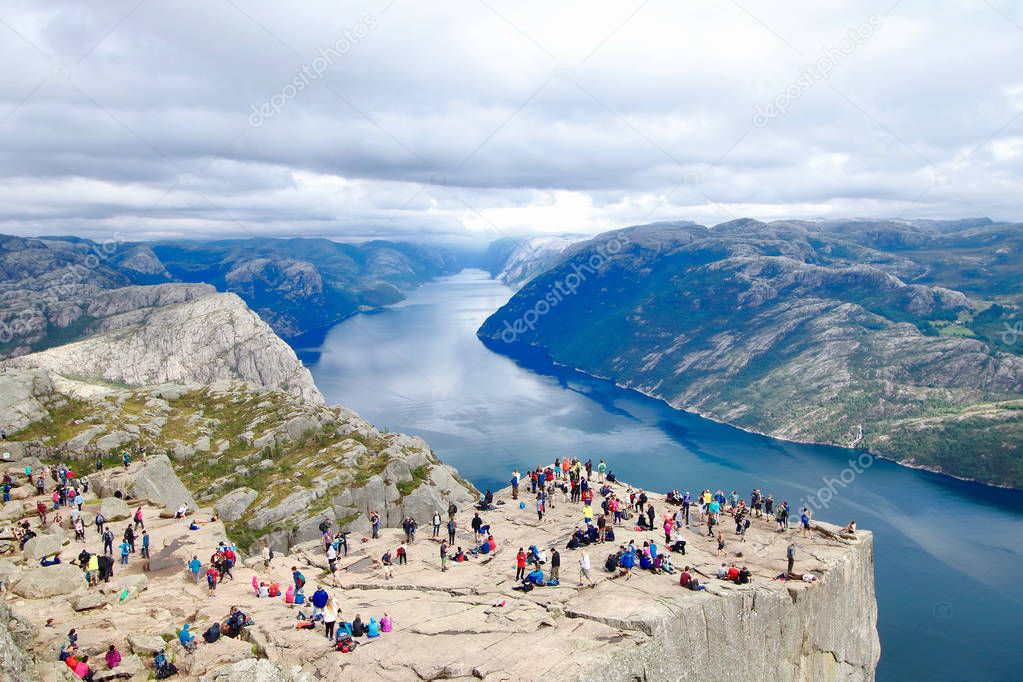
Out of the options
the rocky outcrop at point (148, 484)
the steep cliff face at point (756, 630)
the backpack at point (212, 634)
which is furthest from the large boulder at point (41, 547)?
the steep cliff face at point (756, 630)

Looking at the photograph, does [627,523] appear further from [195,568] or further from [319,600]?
[195,568]

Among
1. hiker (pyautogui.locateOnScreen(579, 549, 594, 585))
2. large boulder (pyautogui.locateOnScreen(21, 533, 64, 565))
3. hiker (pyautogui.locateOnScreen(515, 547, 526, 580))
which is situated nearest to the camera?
hiker (pyautogui.locateOnScreen(579, 549, 594, 585))

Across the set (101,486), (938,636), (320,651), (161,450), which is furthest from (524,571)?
(938,636)

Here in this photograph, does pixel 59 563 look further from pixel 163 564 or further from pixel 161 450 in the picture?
pixel 161 450

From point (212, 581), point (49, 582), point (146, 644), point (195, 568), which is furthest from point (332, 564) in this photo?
Result: point (49, 582)

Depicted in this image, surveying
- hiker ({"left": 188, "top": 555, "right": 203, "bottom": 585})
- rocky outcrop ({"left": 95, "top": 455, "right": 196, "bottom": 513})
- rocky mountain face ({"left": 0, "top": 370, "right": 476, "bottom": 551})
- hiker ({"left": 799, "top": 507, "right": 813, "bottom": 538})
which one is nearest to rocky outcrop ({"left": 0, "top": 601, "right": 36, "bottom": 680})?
hiker ({"left": 188, "top": 555, "right": 203, "bottom": 585})

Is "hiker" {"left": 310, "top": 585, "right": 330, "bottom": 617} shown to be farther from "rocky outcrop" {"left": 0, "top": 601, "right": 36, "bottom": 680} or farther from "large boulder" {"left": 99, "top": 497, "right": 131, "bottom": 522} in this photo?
"large boulder" {"left": 99, "top": 497, "right": 131, "bottom": 522}

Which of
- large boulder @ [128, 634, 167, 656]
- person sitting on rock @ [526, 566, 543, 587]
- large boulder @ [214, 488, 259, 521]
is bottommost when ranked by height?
large boulder @ [214, 488, 259, 521]
